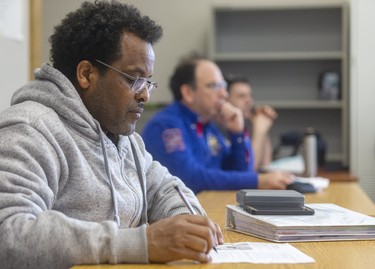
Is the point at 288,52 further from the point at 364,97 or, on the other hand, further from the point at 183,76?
the point at 183,76

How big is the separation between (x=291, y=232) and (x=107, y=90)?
518 mm

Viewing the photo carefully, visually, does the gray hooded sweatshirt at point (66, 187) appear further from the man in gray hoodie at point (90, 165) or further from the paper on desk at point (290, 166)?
the paper on desk at point (290, 166)

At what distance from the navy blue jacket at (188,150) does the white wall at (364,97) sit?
69.2 inches

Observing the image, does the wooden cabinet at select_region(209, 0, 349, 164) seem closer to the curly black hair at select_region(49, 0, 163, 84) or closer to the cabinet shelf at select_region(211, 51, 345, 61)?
the cabinet shelf at select_region(211, 51, 345, 61)

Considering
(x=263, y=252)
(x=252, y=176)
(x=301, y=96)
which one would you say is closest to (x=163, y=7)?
(x=301, y=96)

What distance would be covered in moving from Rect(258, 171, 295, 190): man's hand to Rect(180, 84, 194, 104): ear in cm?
71

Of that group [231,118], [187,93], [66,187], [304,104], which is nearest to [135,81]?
[66,187]

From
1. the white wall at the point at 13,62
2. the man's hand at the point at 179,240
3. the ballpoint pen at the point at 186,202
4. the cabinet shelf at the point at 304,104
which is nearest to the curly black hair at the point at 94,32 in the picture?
the ballpoint pen at the point at 186,202

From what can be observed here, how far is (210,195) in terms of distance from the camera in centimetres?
261

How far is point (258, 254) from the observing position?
1.29 metres

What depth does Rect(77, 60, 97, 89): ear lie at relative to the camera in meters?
1.49

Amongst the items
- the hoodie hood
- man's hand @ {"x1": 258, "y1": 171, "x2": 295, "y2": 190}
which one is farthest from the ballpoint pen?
man's hand @ {"x1": 258, "y1": 171, "x2": 295, "y2": 190}

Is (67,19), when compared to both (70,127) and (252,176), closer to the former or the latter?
(70,127)

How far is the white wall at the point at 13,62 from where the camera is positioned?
103 inches
